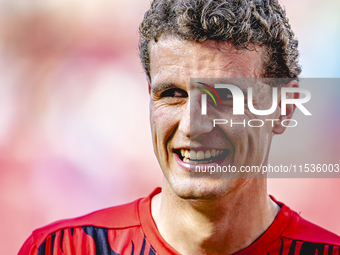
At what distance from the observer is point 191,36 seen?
74.3 inches

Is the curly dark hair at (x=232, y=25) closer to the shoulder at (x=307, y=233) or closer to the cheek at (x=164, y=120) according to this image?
the cheek at (x=164, y=120)

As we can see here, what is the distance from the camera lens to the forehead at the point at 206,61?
1855 mm

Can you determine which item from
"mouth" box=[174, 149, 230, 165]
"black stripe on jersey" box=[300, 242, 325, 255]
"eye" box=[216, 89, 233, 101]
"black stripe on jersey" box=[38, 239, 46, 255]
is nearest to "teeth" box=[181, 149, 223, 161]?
"mouth" box=[174, 149, 230, 165]

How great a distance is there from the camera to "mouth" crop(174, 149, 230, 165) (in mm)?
1898

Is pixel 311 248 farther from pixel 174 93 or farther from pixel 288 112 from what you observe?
pixel 174 93

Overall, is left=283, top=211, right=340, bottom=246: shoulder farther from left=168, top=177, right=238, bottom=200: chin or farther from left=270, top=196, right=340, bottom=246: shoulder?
left=168, top=177, right=238, bottom=200: chin

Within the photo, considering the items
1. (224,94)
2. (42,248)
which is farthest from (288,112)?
(42,248)

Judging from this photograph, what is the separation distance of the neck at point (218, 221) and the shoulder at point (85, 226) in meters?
0.27

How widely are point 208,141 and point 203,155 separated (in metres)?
0.07

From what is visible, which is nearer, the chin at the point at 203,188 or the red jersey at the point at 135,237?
the chin at the point at 203,188

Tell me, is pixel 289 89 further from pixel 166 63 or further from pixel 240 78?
pixel 166 63

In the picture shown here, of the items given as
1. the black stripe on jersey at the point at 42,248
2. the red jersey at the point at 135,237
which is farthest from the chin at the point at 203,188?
the black stripe on jersey at the point at 42,248

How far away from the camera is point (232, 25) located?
74.1 inches

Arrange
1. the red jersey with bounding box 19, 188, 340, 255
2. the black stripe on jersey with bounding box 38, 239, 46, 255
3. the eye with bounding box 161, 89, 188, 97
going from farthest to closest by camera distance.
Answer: the black stripe on jersey with bounding box 38, 239, 46, 255
the red jersey with bounding box 19, 188, 340, 255
the eye with bounding box 161, 89, 188, 97
